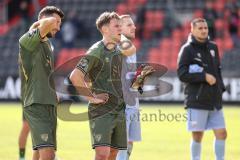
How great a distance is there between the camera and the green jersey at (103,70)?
8078 millimetres

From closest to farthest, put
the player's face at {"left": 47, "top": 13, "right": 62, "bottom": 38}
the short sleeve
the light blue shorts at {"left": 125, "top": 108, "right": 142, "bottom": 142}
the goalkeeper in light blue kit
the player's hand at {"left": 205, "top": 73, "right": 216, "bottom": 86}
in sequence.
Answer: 1. the short sleeve
2. the player's face at {"left": 47, "top": 13, "right": 62, "bottom": 38}
3. the goalkeeper in light blue kit
4. the light blue shorts at {"left": 125, "top": 108, "right": 142, "bottom": 142}
5. the player's hand at {"left": 205, "top": 73, "right": 216, "bottom": 86}

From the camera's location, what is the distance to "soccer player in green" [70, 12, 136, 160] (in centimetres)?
805

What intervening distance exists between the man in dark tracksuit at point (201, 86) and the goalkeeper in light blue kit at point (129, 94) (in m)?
1.04

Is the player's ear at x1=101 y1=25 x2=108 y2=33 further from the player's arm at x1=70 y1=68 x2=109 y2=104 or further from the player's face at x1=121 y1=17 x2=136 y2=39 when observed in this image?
the player's face at x1=121 y1=17 x2=136 y2=39

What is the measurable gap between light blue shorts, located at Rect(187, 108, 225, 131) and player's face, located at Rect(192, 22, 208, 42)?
107 centimetres

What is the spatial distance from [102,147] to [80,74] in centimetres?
87

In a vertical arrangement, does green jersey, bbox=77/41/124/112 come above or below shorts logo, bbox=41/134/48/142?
above

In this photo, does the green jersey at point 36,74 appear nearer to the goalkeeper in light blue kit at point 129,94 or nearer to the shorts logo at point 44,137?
the shorts logo at point 44,137

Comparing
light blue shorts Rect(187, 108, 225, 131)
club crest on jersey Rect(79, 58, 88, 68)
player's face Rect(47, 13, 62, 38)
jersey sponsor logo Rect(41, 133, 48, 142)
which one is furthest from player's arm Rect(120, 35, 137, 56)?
light blue shorts Rect(187, 108, 225, 131)

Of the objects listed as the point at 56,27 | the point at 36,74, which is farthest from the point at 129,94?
the point at 56,27

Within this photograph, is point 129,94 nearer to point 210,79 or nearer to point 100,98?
point 210,79

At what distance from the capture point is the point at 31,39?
7848 millimetres

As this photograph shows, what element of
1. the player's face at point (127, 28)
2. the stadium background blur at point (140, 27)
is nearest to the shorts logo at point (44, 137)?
the player's face at point (127, 28)

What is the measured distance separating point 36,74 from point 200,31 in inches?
123
